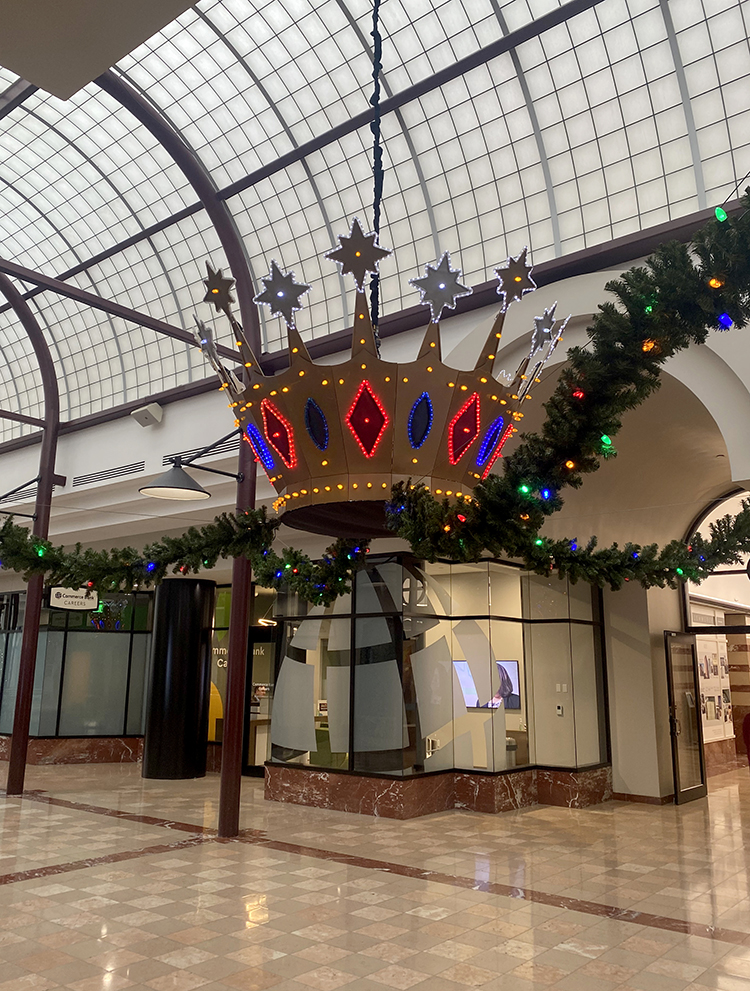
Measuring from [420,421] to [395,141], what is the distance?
25.8 feet

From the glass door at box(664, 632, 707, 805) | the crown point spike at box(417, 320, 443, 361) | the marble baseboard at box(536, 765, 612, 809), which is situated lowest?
the marble baseboard at box(536, 765, 612, 809)

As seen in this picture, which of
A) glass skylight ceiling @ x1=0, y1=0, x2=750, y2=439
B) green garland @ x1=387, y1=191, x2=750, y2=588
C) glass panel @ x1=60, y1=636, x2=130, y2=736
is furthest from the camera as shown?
glass panel @ x1=60, y1=636, x2=130, y2=736

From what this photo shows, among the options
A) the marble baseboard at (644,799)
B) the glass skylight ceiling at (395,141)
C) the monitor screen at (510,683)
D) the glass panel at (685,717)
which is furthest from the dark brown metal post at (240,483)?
the glass panel at (685,717)

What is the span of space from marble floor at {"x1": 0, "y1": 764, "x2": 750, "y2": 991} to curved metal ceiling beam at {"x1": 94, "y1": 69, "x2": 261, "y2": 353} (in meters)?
5.75

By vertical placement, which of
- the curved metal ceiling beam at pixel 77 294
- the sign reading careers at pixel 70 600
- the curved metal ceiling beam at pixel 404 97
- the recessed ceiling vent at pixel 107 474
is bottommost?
the sign reading careers at pixel 70 600

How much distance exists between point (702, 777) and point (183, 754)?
30.8 ft

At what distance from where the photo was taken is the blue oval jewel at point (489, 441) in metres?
2.93

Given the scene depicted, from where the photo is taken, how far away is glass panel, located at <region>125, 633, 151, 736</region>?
1770 cm

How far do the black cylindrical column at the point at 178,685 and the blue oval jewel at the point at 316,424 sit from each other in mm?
13744

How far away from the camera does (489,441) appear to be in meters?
2.96

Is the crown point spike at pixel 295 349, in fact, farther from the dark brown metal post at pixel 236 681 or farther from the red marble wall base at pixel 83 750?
the red marble wall base at pixel 83 750

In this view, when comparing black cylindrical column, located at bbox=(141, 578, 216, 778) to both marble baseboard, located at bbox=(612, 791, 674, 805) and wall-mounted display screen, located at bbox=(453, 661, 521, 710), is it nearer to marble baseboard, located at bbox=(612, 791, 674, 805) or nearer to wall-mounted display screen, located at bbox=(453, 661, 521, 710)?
wall-mounted display screen, located at bbox=(453, 661, 521, 710)

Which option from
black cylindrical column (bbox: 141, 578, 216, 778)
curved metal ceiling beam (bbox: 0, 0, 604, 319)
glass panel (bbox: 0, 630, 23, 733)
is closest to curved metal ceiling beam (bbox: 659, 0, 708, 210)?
curved metal ceiling beam (bbox: 0, 0, 604, 319)

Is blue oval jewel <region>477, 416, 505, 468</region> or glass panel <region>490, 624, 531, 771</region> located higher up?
blue oval jewel <region>477, 416, 505, 468</region>
